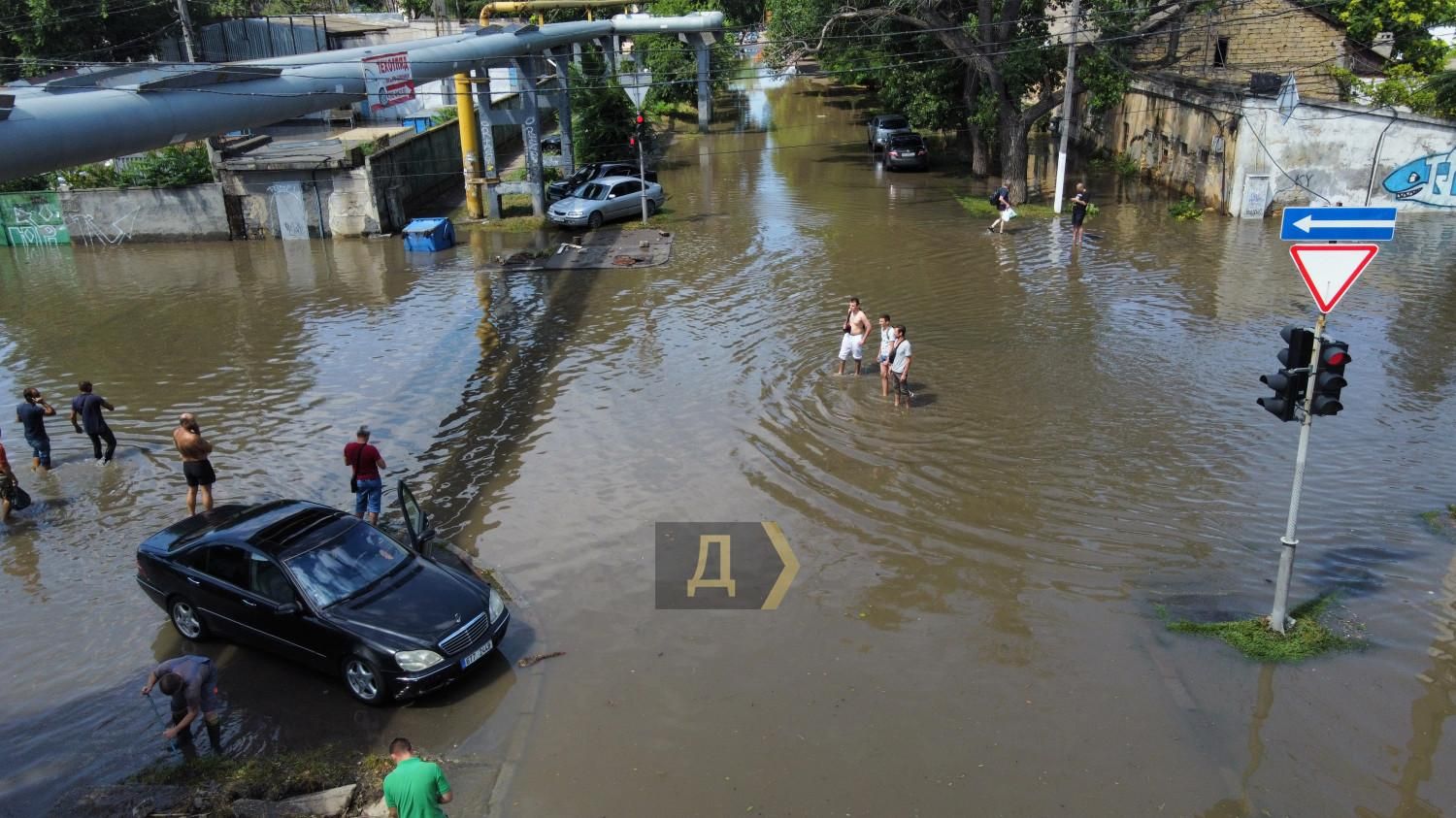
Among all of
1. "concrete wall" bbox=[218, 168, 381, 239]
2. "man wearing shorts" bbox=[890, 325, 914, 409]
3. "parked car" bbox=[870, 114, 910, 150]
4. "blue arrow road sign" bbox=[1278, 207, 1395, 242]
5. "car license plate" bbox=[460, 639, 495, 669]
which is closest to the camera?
"blue arrow road sign" bbox=[1278, 207, 1395, 242]

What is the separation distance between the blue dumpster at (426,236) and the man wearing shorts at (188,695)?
67.3 feet

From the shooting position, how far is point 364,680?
8312mm

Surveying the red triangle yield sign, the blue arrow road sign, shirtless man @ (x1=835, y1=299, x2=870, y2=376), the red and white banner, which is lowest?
shirtless man @ (x1=835, y1=299, x2=870, y2=376)

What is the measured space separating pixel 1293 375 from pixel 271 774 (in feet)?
29.8

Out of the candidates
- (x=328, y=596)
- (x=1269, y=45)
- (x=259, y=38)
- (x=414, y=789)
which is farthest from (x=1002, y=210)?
(x=259, y=38)

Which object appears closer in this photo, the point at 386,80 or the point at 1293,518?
the point at 1293,518

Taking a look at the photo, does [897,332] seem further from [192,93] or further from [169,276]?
[169,276]

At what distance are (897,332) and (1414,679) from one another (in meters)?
7.90

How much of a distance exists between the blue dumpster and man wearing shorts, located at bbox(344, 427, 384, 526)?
1656cm

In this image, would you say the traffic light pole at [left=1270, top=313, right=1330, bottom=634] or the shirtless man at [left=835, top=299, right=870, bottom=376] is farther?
the shirtless man at [left=835, top=299, right=870, bottom=376]

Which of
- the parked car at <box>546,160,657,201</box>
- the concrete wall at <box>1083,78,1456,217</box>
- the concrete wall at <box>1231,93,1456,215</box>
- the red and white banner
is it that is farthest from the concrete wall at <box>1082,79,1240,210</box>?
the red and white banner

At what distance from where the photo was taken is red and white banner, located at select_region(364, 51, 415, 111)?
60.0 feet

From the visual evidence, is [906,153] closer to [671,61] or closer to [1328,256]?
[671,61]

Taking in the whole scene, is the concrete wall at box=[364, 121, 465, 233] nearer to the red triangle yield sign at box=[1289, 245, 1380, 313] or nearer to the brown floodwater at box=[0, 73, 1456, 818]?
the brown floodwater at box=[0, 73, 1456, 818]
